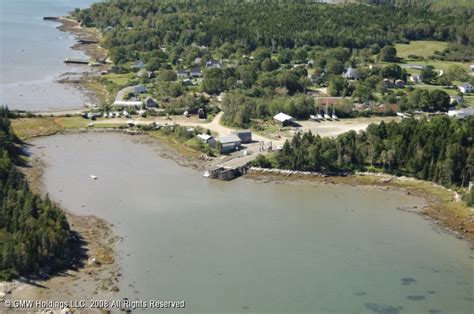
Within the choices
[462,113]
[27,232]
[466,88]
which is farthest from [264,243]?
[466,88]

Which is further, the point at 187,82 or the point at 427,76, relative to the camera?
the point at 427,76

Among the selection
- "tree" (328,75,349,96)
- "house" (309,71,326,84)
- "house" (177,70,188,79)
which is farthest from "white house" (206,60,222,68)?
"tree" (328,75,349,96)

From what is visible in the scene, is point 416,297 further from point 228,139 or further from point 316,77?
point 316,77

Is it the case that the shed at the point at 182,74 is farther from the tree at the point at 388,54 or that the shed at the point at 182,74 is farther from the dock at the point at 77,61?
the tree at the point at 388,54

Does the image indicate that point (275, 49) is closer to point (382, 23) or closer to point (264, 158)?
point (382, 23)

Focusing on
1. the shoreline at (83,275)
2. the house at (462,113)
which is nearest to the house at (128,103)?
the shoreline at (83,275)

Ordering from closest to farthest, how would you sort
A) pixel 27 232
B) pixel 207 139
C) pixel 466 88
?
pixel 27 232 → pixel 207 139 → pixel 466 88
